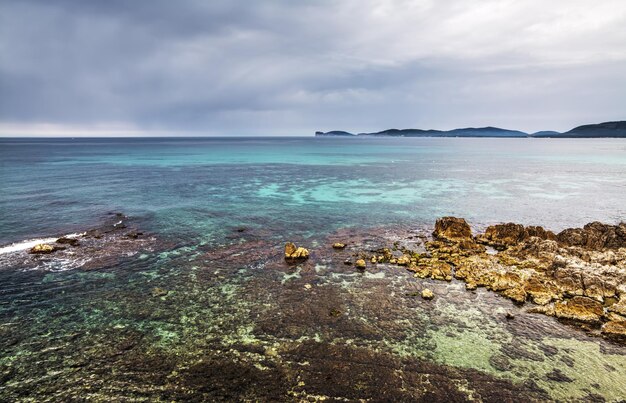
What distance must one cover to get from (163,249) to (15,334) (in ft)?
40.0

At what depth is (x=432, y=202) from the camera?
48469 mm

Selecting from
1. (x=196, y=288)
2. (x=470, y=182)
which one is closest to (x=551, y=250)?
(x=196, y=288)

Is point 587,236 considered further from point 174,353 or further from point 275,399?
point 174,353

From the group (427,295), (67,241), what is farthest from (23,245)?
(427,295)

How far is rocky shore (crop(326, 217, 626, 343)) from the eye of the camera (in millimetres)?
19016

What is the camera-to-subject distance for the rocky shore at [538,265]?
19.0 m

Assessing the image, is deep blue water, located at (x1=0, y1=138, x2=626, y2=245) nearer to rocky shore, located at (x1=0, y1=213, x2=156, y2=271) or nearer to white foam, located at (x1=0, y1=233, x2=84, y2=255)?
white foam, located at (x1=0, y1=233, x2=84, y2=255)

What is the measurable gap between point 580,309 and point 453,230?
13053 mm

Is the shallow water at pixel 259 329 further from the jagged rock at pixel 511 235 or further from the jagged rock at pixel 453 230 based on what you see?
the jagged rock at pixel 511 235

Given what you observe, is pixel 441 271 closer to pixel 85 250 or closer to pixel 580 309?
pixel 580 309

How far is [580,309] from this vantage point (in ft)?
61.7

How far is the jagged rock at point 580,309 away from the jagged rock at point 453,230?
11.4m

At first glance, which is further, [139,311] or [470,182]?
[470,182]

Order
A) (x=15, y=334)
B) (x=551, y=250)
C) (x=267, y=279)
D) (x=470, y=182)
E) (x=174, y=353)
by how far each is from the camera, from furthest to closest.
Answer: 1. (x=470, y=182)
2. (x=551, y=250)
3. (x=267, y=279)
4. (x=15, y=334)
5. (x=174, y=353)
